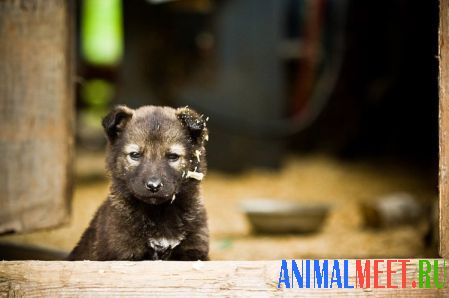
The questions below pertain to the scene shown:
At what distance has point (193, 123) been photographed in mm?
3992

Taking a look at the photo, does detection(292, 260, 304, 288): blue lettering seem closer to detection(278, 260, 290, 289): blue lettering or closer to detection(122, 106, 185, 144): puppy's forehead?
detection(278, 260, 290, 289): blue lettering

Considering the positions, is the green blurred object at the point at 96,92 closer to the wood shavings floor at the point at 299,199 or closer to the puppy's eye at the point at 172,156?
the wood shavings floor at the point at 299,199

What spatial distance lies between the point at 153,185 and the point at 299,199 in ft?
20.6

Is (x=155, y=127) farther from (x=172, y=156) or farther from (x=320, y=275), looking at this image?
(x=320, y=275)

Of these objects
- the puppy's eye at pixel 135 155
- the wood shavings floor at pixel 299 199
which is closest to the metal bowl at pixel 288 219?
the wood shavings floor at pixel 299 199

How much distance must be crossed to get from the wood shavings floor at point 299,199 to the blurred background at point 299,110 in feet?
0.10

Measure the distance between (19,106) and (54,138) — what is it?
0.39 meters

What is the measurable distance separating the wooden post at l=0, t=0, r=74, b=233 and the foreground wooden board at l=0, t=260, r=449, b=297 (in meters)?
1.64

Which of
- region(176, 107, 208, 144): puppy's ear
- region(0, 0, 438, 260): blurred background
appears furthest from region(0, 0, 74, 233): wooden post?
region(176, 107, 208, 144): puppy's ear

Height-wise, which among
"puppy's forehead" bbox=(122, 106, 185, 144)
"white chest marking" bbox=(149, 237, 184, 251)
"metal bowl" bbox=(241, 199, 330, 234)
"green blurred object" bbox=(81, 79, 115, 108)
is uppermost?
"green blurred object" bbox=(81, 79, 115, 108)

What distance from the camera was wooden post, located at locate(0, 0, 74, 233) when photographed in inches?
196

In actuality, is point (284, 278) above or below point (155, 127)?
below

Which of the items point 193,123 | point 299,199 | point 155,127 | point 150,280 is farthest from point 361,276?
point 299,199

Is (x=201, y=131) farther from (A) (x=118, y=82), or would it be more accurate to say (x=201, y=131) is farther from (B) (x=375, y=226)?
(A) (x=118, y=82)
